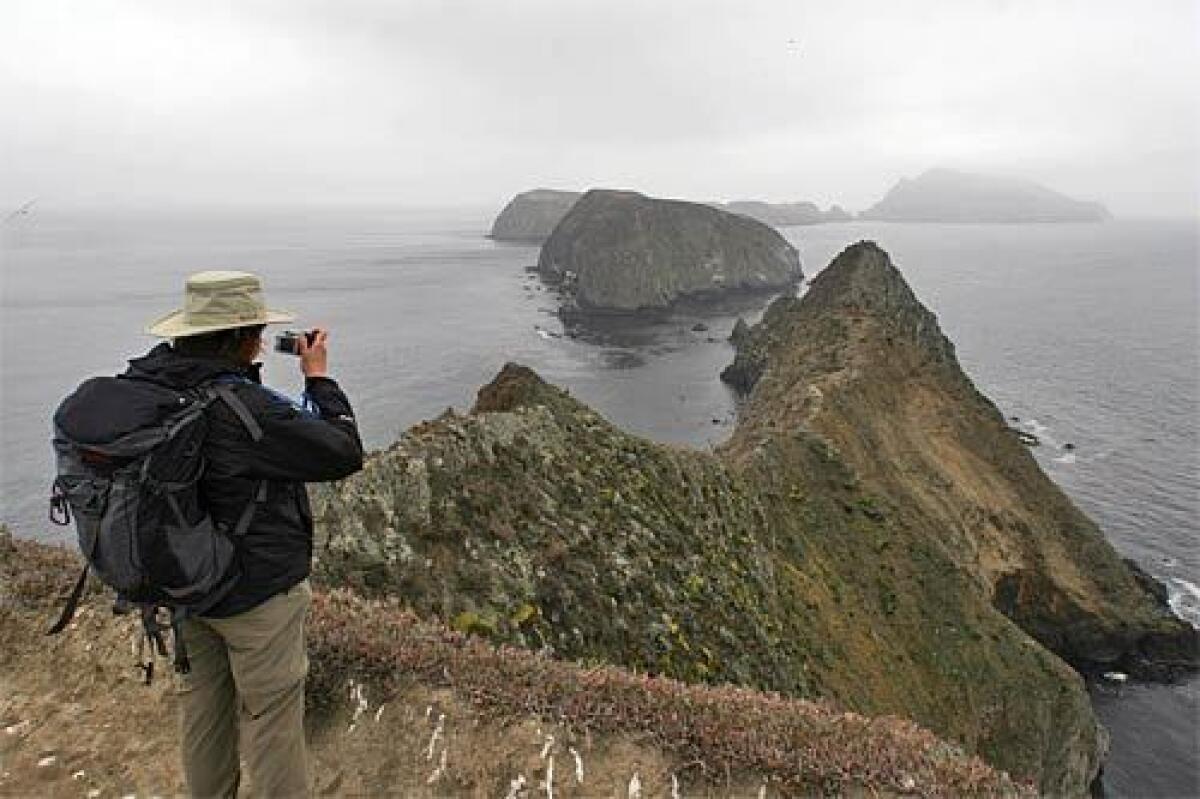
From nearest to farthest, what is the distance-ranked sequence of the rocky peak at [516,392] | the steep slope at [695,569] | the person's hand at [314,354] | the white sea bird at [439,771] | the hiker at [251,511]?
the hiker at [251,511]
the person's hand at [314,354]
the white sea bird at [439,771]
the steep slope at [695,569]
the rocky peak at [516,392]

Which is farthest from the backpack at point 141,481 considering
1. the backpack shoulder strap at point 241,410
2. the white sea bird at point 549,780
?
the white sea bird at point 549,780

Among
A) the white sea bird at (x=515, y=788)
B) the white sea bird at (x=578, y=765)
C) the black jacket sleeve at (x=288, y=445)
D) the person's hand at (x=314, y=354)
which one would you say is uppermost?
the person's hand at (x=314, y=354)

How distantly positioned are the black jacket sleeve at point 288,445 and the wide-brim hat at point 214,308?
0.51 m

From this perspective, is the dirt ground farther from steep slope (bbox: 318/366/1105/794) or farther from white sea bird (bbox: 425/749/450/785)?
steep slope (bbox: 318/366/1105/794)

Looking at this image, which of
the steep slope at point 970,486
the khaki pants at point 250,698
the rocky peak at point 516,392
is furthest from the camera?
the steep slope at point 970,486

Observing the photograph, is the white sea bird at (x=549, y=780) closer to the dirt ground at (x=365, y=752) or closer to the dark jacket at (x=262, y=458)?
the dirt ground at (x=365, y=752)

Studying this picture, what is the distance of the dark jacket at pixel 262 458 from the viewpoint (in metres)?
4.96

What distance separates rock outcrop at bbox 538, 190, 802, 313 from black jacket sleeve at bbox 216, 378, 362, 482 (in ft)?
471

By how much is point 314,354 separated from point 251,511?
1183 mm

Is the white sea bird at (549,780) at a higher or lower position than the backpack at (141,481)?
lower

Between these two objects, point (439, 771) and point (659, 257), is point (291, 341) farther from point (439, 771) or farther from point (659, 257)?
point (659, 257)

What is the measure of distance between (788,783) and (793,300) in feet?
348

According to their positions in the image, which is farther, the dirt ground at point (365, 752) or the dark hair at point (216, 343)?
the dirt ground at point (365, 752)

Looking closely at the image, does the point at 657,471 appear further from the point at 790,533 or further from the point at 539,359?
the point at 539,359
